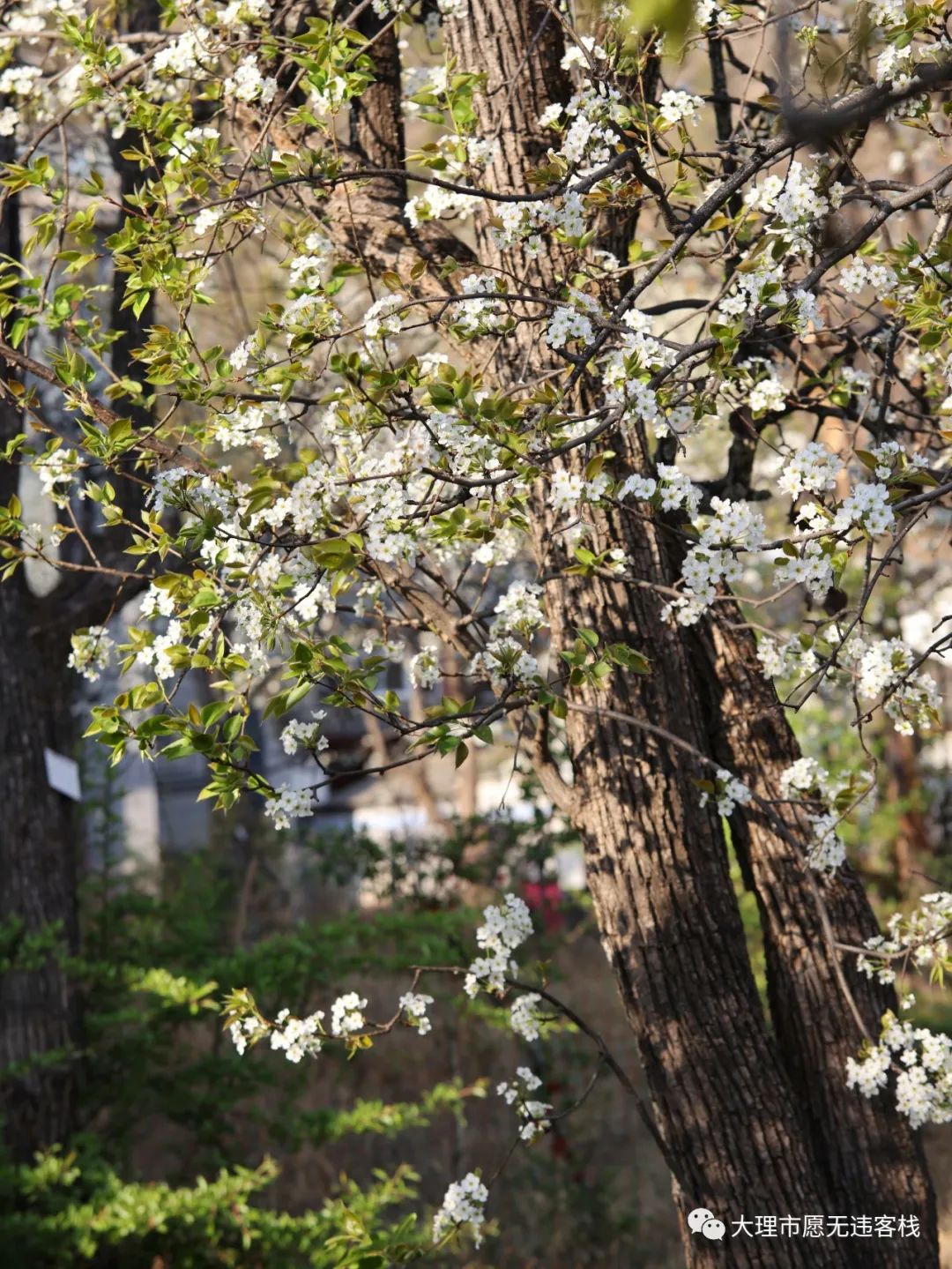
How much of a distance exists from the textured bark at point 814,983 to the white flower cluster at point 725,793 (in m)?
0.16

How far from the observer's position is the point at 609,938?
Result: 2.83 m

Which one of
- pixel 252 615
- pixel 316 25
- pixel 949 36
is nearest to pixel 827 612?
pixel 949 36

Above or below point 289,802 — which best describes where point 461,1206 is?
below

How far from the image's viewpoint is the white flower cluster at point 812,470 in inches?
81.3

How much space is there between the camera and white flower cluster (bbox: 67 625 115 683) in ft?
8.38

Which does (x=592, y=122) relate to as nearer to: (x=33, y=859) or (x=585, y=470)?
(x=585, y=470)

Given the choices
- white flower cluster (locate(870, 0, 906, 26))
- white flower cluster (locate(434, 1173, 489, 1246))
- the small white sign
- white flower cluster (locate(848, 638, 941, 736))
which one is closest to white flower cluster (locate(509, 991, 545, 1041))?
white flower cluster (locate(434, 1173, 489, 1246))

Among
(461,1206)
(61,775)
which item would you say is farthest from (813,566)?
(61,775)

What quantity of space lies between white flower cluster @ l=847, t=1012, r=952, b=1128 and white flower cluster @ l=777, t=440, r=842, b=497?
121cm

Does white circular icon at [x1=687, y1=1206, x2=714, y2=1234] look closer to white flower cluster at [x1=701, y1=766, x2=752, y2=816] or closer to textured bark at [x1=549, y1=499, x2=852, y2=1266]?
textured bark at [x1=549, y1=499, x2=852, y2=1266]

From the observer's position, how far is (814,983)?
2941 mm

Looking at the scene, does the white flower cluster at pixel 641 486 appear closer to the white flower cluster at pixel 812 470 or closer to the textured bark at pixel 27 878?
the white flower cluster at pixel 812 470

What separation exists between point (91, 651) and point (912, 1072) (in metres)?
1.80

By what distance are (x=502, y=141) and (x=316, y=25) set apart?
74cm
